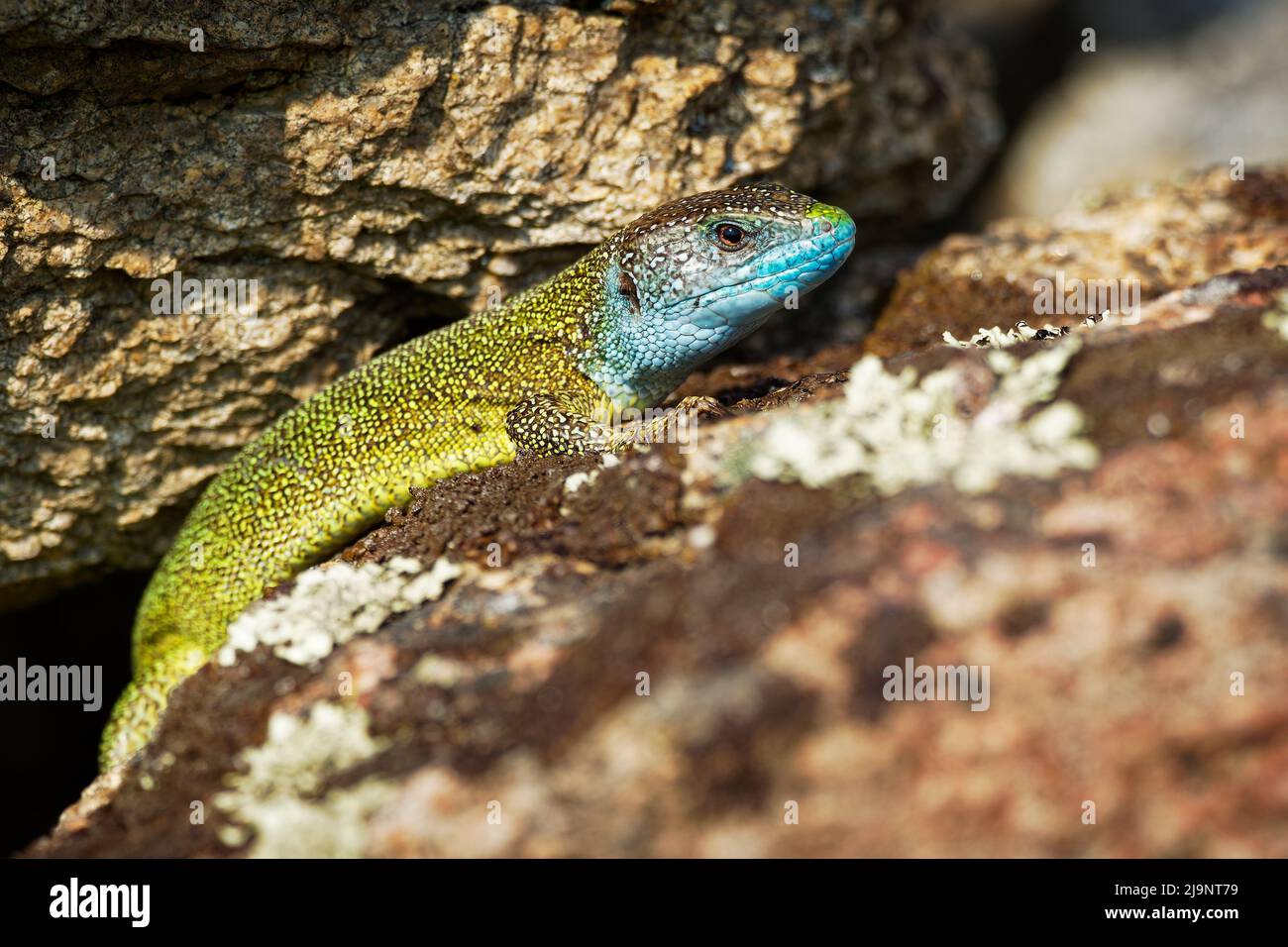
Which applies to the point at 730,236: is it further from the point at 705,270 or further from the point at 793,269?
the point at 793,269

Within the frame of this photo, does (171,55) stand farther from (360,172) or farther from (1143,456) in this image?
(1143,456)

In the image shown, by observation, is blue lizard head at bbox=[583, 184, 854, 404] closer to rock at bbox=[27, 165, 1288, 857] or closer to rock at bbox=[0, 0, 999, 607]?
rock at bbox=[0, 0, 999, 607]

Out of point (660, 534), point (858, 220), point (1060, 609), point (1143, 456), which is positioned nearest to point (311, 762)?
point (660, 534)

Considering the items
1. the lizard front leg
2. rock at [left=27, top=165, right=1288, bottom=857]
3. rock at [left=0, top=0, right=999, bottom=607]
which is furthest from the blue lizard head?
rock at [left=27, top=165, right=1288, bottom=857]

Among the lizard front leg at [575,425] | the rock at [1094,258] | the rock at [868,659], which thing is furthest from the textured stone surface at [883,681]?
the rock at [1094,258]
